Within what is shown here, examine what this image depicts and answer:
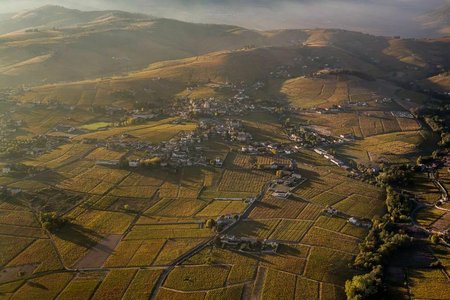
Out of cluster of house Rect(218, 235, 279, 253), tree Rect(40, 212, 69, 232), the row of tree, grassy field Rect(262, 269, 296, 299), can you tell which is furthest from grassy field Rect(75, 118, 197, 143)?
grassy field Rect(262, 269, 296, 299)

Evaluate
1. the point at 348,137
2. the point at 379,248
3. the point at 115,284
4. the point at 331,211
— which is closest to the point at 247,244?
the point at 331,211

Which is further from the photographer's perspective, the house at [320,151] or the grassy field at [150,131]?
the grassy field at [150,131]

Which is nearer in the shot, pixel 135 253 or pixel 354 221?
pixel 135 253

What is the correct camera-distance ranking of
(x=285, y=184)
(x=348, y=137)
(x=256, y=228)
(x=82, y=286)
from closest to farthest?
1. (x=82, y=286)
2. (x=256, y=228)
3. (x=285, y=184)
4. (x=348, y=137)

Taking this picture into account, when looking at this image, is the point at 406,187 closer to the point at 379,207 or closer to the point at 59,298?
the point at 379,207

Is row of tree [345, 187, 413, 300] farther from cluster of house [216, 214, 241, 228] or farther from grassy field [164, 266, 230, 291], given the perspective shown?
cluster of house [216, 214, 241, 228]

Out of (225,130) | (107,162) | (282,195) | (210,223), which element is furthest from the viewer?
(225,130)

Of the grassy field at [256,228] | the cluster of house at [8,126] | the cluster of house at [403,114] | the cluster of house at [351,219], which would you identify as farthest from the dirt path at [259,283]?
the cluster of house at [403,114]

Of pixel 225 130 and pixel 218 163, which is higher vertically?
pixel 225 130

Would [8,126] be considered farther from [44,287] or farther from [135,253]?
[44,287]

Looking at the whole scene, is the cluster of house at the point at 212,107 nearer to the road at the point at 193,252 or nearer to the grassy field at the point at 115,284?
the road at the point at 193,252

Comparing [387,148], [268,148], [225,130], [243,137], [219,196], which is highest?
[225,130]
